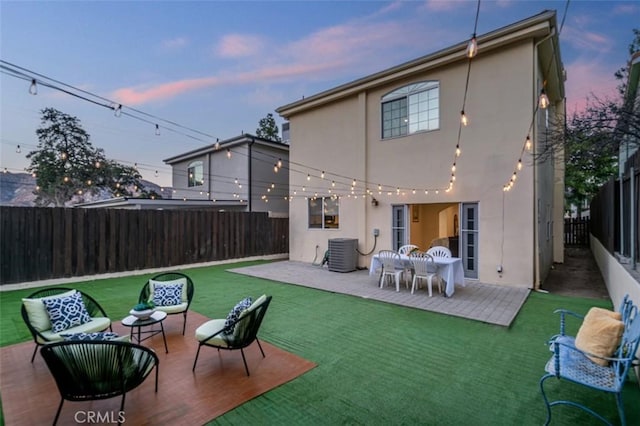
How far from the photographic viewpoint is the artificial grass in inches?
99.8

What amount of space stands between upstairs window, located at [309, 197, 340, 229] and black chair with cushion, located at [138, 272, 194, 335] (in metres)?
6.39

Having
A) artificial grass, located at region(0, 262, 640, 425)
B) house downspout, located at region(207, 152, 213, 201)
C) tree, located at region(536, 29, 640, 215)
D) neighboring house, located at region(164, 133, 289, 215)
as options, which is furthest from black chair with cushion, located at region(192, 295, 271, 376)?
house downspout, located at region(207, 152, 213, 201)

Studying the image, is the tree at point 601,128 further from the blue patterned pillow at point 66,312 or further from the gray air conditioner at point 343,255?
the blue patterned pillow at point 66,312

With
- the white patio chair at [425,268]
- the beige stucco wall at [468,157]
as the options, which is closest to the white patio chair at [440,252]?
the white patio chair at [425,268]

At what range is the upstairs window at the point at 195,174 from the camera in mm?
16719

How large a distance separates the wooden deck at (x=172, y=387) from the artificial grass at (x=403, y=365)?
0.23 metres

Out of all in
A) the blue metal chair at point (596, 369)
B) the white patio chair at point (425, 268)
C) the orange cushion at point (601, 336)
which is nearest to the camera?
the blue metal chair at point (596, 369)

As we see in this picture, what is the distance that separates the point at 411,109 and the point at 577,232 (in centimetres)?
1363

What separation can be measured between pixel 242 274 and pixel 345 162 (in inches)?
192

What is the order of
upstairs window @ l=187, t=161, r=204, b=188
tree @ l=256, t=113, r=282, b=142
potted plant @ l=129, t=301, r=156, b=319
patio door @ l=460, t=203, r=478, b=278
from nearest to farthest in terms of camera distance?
potted plant @ l=129, t=301, r=156, b=319
patio door @ l=460, t=203, r=478, b=278
upstairs window @ l=187, t=161, r=204, b=188
tree @ l=256, t=113, r=282, b=142

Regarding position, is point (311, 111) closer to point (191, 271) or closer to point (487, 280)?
point (191, 271)

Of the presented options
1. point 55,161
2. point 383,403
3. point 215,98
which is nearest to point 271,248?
point 215,98

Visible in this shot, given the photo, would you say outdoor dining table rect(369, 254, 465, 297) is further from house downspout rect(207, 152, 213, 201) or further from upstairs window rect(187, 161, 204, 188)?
upstairs window rect(187, 161, 204, 188)

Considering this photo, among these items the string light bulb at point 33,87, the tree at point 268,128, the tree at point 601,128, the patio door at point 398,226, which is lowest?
the patio door at point 398,226
